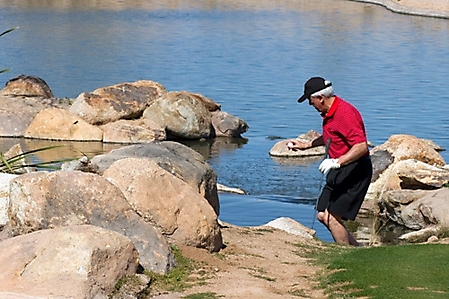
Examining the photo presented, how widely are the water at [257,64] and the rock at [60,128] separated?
2243 millimetres

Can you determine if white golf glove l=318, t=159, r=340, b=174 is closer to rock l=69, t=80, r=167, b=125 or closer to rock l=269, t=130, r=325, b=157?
rock l=269, t=130, r=325, b=157

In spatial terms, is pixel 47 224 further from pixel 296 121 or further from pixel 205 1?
pixel 205 1

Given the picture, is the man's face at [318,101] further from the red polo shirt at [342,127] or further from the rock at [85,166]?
the rock at [85,166]

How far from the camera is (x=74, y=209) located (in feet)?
25.4

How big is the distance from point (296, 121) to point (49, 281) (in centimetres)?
1671

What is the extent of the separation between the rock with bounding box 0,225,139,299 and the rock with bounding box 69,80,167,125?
13315 mm

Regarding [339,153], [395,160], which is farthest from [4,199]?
[395,160]

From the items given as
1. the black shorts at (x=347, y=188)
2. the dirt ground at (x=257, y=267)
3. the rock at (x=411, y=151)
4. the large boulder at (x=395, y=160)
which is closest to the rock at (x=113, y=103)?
the large boulder at (x=395, y=160)

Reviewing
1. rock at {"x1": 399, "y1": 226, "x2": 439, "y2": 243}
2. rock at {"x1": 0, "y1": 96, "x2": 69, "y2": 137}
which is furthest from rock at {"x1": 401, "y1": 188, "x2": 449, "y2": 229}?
rock at {"x1": 0, "y1": 96, "x2": 69, "y2": 137}

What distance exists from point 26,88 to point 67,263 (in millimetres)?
15796

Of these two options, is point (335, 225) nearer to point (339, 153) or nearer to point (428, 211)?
point (339, 153)

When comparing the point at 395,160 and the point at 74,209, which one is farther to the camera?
the point at 395,160

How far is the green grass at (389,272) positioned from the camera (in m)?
7.09

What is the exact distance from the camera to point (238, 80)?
98.5ft
